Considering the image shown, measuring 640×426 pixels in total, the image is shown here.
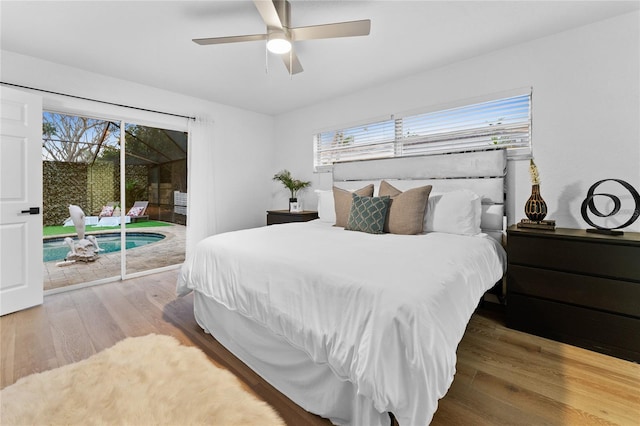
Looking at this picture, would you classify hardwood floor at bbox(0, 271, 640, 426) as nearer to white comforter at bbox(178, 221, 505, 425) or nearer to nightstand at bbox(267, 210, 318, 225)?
white comforter at bbox(178, 221, 505, 425)

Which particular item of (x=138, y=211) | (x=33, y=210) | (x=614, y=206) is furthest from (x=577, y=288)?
(x=138, y=211)

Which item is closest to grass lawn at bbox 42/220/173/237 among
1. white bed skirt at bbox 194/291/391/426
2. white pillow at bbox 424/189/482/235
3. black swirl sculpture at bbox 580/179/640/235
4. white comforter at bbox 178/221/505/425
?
white comforter at bbox 178/221/505/425

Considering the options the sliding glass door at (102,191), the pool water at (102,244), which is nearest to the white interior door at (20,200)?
the sliding glass door at (102,191)

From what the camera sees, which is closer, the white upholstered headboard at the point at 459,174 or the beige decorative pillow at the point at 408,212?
the beige decorative pillow at the point at 408,212

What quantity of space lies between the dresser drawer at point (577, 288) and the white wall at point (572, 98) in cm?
71

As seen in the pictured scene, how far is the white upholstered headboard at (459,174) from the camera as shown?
9.06 ft

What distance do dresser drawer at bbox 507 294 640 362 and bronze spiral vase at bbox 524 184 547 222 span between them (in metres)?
0.68

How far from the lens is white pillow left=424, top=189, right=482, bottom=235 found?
252 cm

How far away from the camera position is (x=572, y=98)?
2518 mm

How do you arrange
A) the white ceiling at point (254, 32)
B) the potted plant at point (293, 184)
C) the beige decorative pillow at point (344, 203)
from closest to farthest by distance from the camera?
the white ceiling at point (254, 32) < the beige decorative pillow at point (344, 203) < the potted plant at point (293, 184)

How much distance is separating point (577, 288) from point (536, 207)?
0.68 metres

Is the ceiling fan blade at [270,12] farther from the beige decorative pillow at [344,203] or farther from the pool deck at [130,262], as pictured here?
the pool deck at [130,262]

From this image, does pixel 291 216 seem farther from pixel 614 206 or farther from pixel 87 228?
pixel 614 206

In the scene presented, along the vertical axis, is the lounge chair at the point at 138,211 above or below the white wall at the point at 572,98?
below
